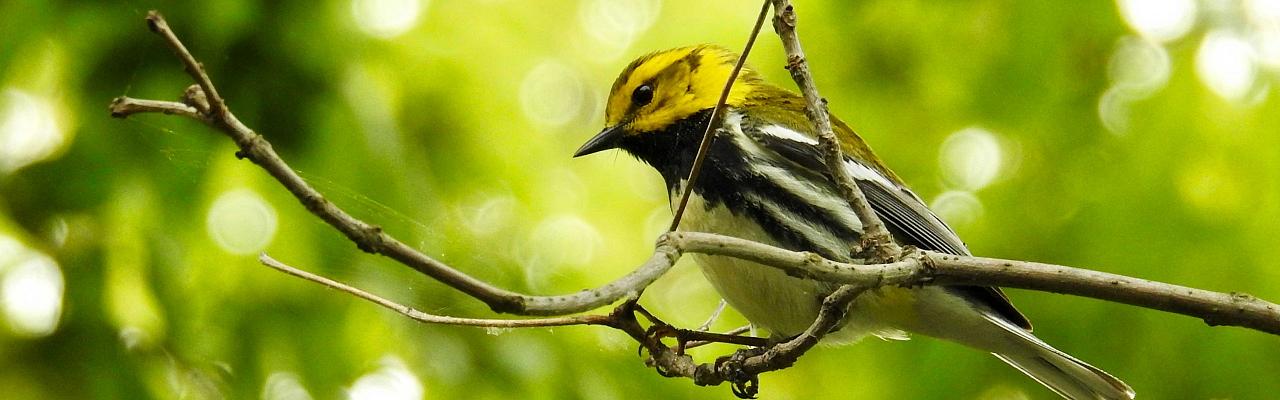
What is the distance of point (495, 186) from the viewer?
284 centimetres

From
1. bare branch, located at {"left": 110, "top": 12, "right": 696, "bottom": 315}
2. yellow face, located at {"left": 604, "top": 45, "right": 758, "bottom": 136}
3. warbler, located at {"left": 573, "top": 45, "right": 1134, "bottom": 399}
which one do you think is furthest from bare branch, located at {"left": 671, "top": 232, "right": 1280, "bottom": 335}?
yellow face, located at {"left": 604, "top": 45, "right": 758, "bottom": 136}

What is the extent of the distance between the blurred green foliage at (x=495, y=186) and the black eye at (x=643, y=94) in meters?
0.46

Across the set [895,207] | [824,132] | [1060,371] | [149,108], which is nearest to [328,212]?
[149,108]

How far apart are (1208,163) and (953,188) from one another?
63cm

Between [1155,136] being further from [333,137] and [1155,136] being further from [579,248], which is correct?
[333,137]

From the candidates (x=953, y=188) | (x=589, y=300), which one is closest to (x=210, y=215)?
(x=589, y=300)

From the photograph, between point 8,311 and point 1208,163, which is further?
point 1208,163

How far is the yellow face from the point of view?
8.23 feet

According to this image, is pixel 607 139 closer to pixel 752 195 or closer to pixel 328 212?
pixel 752 195

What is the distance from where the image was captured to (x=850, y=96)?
3.29 m

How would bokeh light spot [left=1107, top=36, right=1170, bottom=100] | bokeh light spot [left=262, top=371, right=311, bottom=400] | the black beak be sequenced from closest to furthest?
1. bokeh light spot [left=262, top=371, right=311, bottom=400]
2. the black beak
3. bokeh light spot [left=1107, top=36, right=1170, bottom=100]

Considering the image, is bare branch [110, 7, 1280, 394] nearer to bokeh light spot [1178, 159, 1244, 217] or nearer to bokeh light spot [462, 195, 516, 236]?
bokeh light spot [462, 195, 516, 236]

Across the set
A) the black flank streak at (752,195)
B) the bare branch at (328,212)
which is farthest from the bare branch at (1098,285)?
the black flank streak at (752,195)

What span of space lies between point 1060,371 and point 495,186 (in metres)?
1.35
